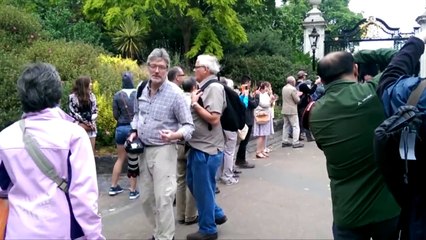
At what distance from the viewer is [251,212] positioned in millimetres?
6336

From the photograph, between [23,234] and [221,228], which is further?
[221,228]

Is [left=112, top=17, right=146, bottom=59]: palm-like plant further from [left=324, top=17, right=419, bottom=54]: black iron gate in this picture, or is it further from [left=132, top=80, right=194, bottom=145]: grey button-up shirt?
[left=132, top=80, right=194, bottom=145]: grey button-up shirt

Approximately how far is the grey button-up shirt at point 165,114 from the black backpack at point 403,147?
8.00ft

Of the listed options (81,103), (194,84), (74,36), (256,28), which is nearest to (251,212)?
(194,84)

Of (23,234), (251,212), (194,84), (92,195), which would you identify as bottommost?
(251,212)

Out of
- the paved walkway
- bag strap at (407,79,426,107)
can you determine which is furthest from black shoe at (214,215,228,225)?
bag strap at (407,79,426,107)

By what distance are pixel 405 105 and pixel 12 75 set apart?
8196 mm

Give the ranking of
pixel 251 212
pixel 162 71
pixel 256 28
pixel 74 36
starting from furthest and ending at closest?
pixel 256 28, pixel 74 36, pixel 251 212, pixel 162 71

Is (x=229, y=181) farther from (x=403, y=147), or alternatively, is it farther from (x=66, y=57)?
(x=66, y=57)

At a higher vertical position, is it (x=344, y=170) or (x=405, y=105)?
(x=405, y=105)

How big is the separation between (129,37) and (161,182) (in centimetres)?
1463

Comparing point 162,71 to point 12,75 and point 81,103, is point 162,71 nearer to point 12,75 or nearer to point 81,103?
point 81,103

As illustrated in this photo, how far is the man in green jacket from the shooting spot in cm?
316

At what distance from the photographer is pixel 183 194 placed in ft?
19.2
